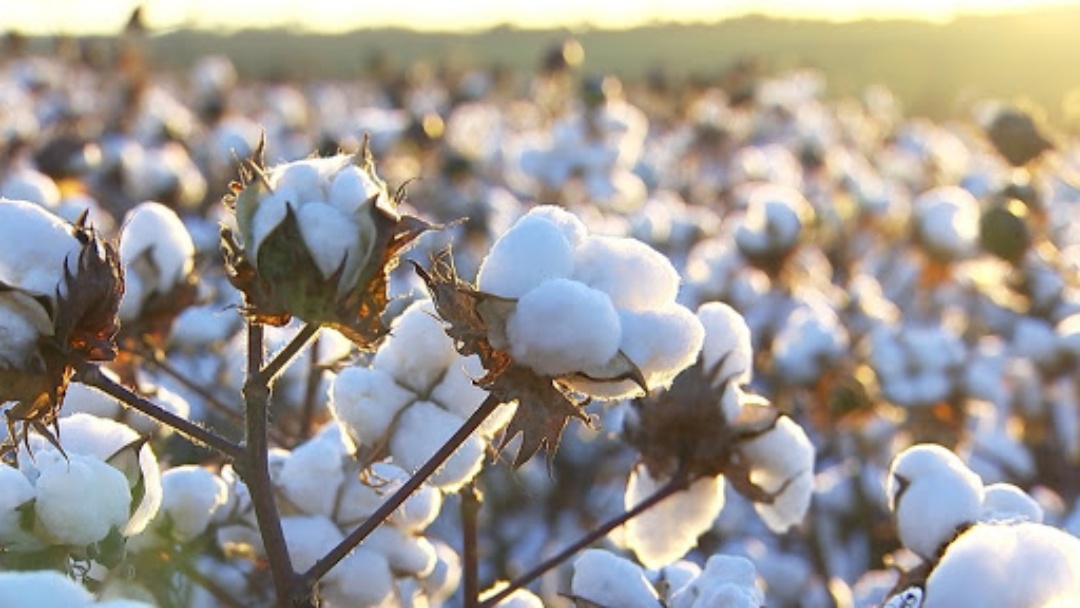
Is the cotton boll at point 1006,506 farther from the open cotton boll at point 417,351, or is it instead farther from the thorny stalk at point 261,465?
the thorny stalk at point 261,465

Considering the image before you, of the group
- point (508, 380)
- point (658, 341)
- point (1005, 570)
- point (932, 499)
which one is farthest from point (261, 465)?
point (932, 499)

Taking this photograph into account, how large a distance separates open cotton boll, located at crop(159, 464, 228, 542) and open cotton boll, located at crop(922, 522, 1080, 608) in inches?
33.2

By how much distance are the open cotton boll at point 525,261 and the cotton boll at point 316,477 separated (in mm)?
532

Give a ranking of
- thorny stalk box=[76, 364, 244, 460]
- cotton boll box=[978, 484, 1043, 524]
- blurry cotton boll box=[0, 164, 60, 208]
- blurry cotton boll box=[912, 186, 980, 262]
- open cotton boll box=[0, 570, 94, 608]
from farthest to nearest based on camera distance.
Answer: blurry cotton boll box=[912, 186, 980, 262] < blurry cotton boll box=[0, 164, 60, 208] < cotton boll box=[978, 484, 1043, 524] < thorny stalk box=[76, 364, 244, 460] < open cotton boll box=[0, 570, 94, 608]

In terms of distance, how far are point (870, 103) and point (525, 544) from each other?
1217 cm

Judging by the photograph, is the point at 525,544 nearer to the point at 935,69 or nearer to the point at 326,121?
the point at 326,121

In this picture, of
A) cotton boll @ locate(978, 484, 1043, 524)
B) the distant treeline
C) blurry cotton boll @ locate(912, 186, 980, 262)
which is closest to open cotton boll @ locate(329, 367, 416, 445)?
cotton boll @ locate(978, 484, 1043, 524)

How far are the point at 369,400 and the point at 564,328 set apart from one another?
382 mm

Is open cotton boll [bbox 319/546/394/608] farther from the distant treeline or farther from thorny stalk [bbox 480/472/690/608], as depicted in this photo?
the distant treeline

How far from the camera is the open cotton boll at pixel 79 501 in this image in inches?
58.6

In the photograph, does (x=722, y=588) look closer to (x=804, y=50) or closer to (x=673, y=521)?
(x=673, y=521)

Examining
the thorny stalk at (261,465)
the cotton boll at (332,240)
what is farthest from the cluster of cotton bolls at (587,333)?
the thorny stalk at (261,465)

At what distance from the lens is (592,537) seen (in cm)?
192

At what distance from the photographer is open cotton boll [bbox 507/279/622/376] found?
54.9 inches
